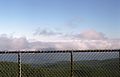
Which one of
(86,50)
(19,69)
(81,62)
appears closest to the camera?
(86,50)

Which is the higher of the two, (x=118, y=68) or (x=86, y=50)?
(x=86, y=50)

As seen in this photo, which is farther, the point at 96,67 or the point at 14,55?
the point at 96,67

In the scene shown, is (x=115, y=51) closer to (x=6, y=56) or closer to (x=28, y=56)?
(x=28, y=56)

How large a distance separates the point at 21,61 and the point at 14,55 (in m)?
0.35

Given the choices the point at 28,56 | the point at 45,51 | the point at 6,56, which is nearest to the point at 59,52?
the point at 45,51

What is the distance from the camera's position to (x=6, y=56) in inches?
415

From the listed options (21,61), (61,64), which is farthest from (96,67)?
(21,61)

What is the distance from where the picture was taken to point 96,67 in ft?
39.6

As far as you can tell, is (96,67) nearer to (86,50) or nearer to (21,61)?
(86,50)

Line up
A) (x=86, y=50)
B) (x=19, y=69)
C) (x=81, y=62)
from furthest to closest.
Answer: (x=81, y=62) < (x=19, y=69) < (x=86, y=50)

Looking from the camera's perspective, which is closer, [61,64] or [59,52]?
[59,52]

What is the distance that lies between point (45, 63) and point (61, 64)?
2.06ft

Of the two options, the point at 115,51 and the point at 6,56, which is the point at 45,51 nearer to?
the point at 6,56

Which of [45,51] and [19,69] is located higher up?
[45,51]
